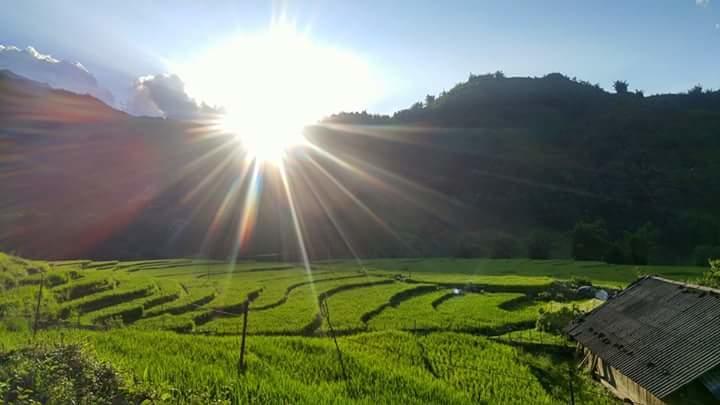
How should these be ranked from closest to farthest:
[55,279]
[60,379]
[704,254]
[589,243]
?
[60,379]
[55,279]
[704,254]
[589,243]

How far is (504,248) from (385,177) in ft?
216

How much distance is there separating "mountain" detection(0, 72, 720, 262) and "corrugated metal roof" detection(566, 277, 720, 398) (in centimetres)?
6061

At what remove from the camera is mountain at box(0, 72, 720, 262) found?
86312 millimetres

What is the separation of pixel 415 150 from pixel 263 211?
66307mm

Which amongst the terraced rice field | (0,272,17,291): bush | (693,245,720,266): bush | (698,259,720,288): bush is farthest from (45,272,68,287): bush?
(693,245,720,266): bush

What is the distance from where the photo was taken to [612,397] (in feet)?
53.7

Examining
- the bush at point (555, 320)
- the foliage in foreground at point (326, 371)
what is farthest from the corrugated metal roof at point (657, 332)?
the bush at point (555, 320)

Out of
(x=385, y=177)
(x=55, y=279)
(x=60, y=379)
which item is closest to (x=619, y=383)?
(x=60, y=379)

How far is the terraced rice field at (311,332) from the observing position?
1155 cm

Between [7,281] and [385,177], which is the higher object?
[385,177]

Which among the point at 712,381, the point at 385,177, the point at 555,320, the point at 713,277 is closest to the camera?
the point at 712,381

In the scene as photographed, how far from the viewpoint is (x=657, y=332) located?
51.8 ft

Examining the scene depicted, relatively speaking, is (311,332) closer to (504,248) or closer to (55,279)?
(55,279)

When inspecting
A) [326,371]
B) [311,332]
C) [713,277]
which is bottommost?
[311,332]
